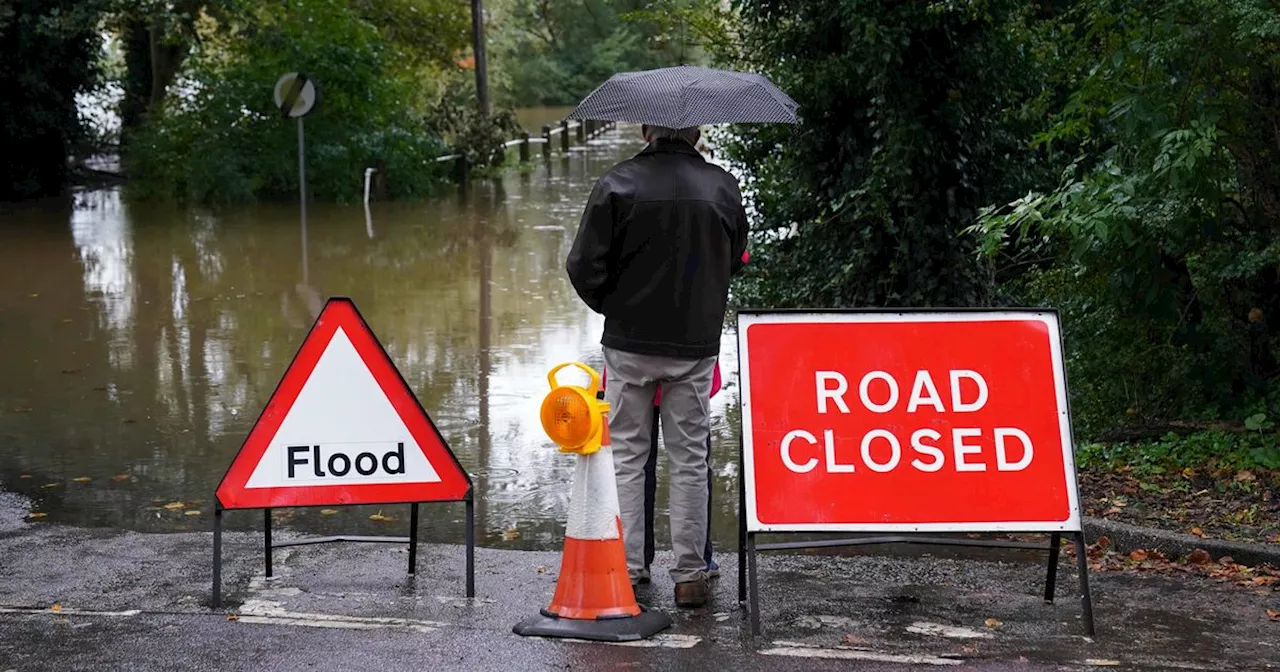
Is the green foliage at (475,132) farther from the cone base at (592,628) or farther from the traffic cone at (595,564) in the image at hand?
the cone base at (592,628)

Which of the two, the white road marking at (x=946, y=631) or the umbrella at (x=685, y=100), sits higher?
the umbrella at (x=685, y=100)

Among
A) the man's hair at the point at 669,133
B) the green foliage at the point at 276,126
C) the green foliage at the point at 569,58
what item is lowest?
the man's hair at the point at 669,133

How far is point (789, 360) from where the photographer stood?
5.99 m

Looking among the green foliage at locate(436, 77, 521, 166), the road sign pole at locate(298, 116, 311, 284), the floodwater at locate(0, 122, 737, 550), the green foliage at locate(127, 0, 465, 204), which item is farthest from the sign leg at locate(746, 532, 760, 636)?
the green foliage at locate(436, 77, 521, 166)

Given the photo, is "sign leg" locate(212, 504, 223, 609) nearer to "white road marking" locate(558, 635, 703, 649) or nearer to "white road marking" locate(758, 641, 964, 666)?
"white road marking" locate(558, 635, 703, 649)

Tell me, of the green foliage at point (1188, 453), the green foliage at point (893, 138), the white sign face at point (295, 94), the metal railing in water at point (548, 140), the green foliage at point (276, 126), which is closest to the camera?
the green foliage at point (1188, 453)

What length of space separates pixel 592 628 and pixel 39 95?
25829mm

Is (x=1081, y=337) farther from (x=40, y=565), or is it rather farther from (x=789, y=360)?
(x=40, y=565)

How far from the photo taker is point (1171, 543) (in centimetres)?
698

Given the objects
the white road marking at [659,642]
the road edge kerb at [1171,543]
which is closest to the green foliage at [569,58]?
the road edge kerb at [1171,543]

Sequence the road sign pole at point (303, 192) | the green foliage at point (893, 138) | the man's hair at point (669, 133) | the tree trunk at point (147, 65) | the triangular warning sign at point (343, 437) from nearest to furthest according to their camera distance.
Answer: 1. the man's hair at point (669, 133)
2. the triangular warning sign at point (343, 437)
3. the green foliage at point (893, 138)
4. the road sign pole at point (303, 192)
5. the tree trunk at point (147, 65)

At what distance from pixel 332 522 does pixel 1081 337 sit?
4.34 m

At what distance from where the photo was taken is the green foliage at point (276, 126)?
1073 inches

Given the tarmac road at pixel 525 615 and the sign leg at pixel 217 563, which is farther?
the sign leg at pixel 217 563
